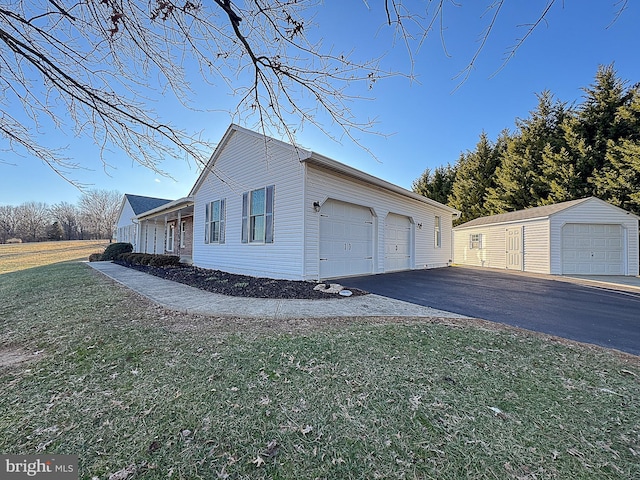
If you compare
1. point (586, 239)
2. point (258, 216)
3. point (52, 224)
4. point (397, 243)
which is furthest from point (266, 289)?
point (52, 224)

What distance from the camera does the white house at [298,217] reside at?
24.6 feet

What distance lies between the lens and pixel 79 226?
4297 cm

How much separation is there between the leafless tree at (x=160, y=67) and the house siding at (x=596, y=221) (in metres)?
12.3

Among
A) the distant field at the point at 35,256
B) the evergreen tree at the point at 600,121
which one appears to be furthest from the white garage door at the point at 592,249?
the distant field at the point at 35,256

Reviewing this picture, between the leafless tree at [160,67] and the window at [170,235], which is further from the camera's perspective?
the window at [170,235]

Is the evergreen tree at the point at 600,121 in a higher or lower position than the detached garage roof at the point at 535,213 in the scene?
higher

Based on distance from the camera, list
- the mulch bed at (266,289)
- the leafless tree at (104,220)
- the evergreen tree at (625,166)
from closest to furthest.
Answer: the mulch bed at (266,289) → the evergreen tree at (625,166) → the leafless tree at (104,220)

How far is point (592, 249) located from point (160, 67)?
15.2 m

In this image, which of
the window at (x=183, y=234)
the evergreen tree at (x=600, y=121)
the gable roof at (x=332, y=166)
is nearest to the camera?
the gable roof at (x=332, y=166)

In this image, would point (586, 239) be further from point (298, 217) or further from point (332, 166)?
point (298, 217)

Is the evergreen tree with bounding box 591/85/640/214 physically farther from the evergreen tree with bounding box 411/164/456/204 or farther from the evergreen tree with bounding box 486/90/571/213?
the evergreen tree with bounding box 411/164/456/204

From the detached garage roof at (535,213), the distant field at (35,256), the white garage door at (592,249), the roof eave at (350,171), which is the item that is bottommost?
the distant field at (35,256)

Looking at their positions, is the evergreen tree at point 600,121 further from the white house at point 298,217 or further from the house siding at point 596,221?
the white house at point 298,217

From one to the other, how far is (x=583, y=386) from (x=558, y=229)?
450 inches
